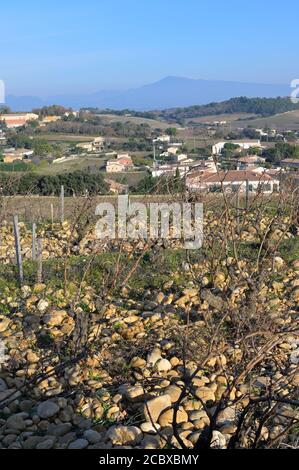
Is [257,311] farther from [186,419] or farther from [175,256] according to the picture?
[175,256]

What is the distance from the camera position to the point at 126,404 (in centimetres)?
384

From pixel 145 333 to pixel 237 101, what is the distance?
60.3m

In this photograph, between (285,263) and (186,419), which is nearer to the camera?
(186,419)

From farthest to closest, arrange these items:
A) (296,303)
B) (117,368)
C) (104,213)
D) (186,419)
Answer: (104,213) → (296,303) → (117,368) → (186,419)

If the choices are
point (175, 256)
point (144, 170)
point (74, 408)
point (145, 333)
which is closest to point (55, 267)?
point (175, 256)

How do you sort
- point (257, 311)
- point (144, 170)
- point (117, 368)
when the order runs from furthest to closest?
point (144, 170), point (257, 311), point (117, 368)

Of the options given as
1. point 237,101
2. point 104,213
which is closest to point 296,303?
point 104,213

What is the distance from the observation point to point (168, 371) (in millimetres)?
4332

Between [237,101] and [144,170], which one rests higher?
[237,101]

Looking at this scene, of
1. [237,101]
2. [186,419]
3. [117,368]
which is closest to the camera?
[186,419]

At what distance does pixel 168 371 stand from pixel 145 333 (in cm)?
67

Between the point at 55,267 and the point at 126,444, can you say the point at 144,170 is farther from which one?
the point at 126,444

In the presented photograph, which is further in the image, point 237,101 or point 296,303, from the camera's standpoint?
point 237,101

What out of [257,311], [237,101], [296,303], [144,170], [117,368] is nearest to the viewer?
[117,368]
